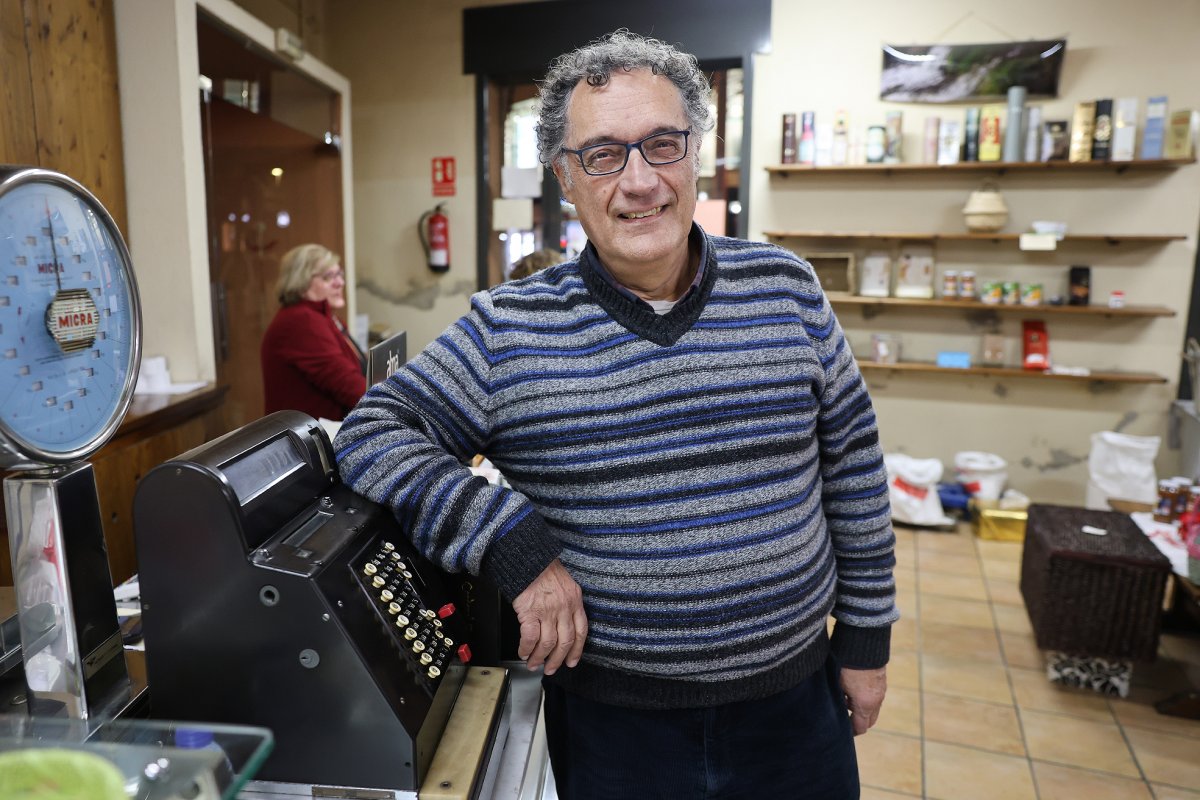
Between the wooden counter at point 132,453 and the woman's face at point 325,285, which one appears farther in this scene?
the woman's face at point 325,285

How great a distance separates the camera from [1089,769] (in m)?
2.52

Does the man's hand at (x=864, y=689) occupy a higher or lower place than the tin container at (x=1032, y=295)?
lower

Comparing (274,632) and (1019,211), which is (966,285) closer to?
(1019,211)

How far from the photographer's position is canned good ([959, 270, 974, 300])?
4.64 metres

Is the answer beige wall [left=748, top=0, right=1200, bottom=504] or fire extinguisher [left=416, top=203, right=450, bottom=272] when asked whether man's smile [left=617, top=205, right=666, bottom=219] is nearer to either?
beige wall [left=748, top=0, right=1200, bottom=504]

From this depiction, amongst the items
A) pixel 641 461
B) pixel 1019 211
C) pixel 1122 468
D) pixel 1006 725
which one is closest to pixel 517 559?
pixel 641 461

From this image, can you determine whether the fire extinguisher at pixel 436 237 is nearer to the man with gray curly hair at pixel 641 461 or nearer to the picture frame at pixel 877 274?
the picture frame at pixel 877 274

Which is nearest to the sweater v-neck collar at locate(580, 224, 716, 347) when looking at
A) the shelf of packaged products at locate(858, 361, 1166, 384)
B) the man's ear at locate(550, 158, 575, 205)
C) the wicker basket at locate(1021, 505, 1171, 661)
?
the man's ear at locate(550, 158, 575, 205)

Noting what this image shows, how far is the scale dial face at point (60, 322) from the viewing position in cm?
81

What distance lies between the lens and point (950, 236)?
4559 millimetres

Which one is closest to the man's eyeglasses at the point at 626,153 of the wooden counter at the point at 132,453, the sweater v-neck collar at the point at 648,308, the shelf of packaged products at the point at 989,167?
the sweater v-neck collar at the point at 648,308

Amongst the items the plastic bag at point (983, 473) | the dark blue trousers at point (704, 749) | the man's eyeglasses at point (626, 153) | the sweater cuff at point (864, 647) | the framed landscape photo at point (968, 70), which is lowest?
the plastic bag at point (983, 473)

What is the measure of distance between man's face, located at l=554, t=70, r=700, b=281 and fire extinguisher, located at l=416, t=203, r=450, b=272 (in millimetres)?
4413

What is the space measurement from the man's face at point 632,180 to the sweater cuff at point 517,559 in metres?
0.43
